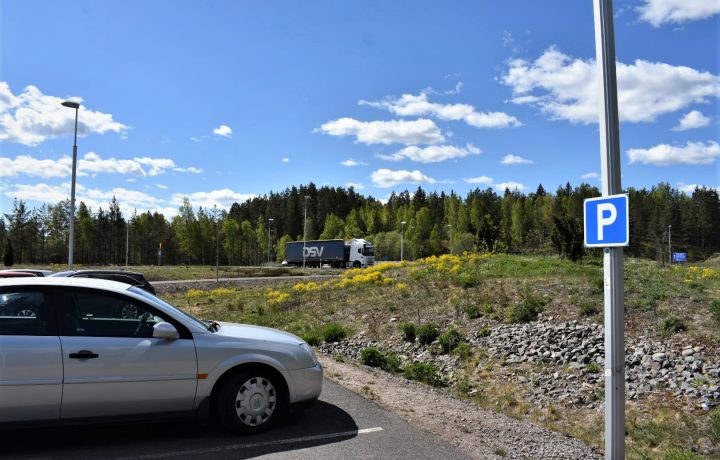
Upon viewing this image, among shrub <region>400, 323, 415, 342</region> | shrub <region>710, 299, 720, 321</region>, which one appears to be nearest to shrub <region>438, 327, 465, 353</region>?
shrub <region>400, 323, 415, 342</region>

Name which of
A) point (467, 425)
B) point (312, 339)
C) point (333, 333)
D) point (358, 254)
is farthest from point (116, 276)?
point (358, 254)

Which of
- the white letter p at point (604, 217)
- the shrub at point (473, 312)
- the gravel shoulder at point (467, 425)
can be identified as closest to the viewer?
the white letter p at point (604, 217)

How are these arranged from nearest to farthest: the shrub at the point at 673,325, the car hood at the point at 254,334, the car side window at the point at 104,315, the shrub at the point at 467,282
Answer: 1. the car side window at the point at 104,315
2. the car hood at the point at 254,334
3. the shrub at the point at 673,325
4. the shrub at the point at 467,282

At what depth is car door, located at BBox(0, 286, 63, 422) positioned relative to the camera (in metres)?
4.45

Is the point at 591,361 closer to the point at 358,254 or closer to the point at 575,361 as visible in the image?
the point at 575,361

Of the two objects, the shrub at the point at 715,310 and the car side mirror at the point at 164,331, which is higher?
the car side mirror at the point at 164,331

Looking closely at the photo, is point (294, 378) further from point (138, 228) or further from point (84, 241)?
point (138, 228)

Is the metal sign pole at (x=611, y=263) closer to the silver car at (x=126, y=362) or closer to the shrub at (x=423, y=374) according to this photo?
the silver car at (x=126, y=362)

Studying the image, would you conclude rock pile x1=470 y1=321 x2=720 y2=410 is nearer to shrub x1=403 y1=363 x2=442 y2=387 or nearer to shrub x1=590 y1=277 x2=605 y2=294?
shrub x1=403 y1=363 x2=442 y2=387

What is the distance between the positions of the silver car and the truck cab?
6204 cm

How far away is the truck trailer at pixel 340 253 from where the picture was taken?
6781 cm

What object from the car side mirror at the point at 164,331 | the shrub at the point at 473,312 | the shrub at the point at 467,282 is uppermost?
the car side mirror at the point at 164,331

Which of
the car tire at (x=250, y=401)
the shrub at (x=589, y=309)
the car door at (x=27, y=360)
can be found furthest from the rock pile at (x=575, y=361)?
the car door at (x=27, y=360)

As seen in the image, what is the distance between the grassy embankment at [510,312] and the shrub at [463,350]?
4cm
